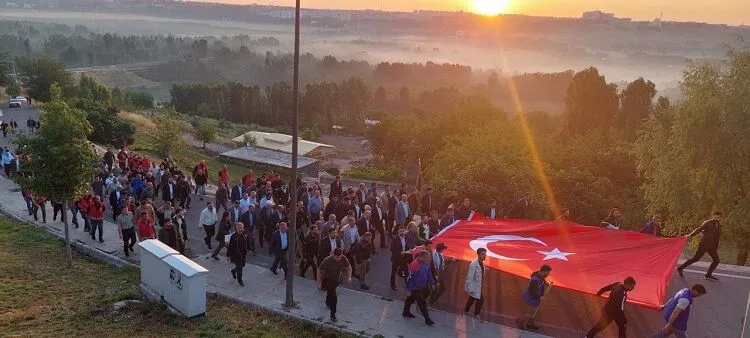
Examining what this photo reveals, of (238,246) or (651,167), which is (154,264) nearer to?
(238,246)

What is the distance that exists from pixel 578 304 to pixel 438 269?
133 inches

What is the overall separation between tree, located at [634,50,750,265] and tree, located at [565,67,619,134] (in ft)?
136

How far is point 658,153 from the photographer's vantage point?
77.2 ft

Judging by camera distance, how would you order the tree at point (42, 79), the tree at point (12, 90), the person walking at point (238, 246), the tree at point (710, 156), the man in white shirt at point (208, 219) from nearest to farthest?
the person walking at point (238, 246)
the man in white shirt at point (208, 219)
the tree at point (710, 156)
the tree at point (42, 79)
the tree at point (12, 90)

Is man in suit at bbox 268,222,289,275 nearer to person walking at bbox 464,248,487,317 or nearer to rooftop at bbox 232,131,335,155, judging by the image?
person walking at bbox 464,248,487,317

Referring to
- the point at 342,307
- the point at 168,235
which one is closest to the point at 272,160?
the point at 168,235

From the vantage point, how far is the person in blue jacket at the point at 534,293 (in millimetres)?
11524

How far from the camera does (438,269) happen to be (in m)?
12.7

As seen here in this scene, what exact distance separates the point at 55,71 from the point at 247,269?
198 ft

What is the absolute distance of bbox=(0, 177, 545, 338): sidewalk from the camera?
39.2 ft

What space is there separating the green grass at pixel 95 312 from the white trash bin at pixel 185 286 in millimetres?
224

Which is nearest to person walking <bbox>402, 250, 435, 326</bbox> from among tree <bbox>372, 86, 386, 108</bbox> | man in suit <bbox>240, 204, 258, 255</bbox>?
man in suit <bbox>240, 204, 258, 255</bbox>

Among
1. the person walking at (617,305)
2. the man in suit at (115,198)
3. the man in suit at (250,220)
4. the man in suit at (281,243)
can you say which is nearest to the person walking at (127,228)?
the man in suit at (250,220)

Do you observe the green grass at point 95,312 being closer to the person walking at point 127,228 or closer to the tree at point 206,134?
the person walking at point 127,228
